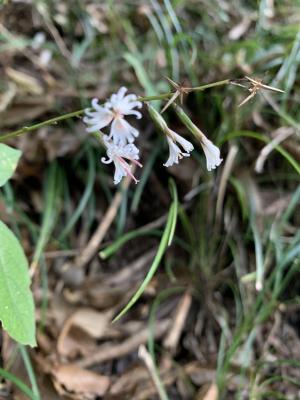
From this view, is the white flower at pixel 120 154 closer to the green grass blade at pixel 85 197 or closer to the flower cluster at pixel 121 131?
the flower cluster at pixel 121 131

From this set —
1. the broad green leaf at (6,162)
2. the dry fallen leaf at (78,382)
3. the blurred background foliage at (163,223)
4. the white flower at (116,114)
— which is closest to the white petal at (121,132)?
the white flower at (116,114)

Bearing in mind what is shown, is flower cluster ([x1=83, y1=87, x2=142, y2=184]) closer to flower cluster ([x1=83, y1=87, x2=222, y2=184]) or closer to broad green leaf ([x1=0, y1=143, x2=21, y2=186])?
flower cluster ([x1=83, y1=87, x2=222, y2=184])

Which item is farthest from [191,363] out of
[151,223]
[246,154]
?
[246,154]

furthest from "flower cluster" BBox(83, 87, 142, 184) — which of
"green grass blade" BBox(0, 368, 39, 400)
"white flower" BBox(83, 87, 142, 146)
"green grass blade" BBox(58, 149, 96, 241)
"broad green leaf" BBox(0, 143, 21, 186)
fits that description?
"green grass blade" BBox(58, 149, 96, 241)

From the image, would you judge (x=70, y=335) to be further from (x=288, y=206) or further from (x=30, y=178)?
(x=288, y=206)

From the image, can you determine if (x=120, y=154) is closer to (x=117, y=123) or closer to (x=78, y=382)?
(x=117, y=123)

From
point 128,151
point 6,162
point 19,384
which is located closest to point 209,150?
point 128,151
